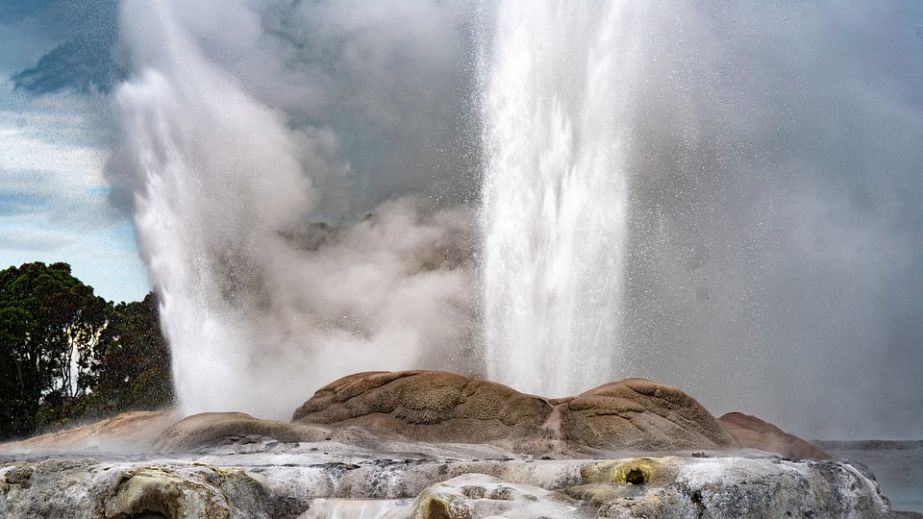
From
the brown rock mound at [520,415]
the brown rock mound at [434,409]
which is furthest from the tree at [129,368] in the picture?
the brown rock mound at [520,415]

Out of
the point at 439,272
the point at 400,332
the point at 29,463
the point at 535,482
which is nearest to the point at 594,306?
the point at 535,482

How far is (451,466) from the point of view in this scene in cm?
1390

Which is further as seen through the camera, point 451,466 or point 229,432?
point 229,432

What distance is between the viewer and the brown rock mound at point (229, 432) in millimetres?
17422

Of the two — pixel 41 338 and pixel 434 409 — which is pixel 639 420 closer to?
pixel 434 409

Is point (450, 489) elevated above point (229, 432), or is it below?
below

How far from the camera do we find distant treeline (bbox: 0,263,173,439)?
3794 cm

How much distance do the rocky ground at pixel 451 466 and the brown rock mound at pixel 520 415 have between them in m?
0.03

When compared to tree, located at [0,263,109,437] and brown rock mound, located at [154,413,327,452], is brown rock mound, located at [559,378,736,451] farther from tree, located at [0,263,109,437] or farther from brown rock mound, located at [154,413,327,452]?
tree, located at [0,263,109,437]

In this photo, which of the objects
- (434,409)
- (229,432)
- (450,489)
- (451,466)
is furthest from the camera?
(434,409)

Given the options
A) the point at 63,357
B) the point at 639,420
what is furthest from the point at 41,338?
the point at 639,420

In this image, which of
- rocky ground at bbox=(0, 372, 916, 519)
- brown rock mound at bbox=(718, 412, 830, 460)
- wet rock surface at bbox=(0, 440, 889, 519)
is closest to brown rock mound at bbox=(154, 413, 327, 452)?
rocky ground at bbox=(0, 372, 916, 519)

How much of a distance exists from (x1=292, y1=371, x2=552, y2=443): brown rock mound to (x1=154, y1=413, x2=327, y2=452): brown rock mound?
1526 mm

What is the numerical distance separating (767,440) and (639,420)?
398 centimetres
